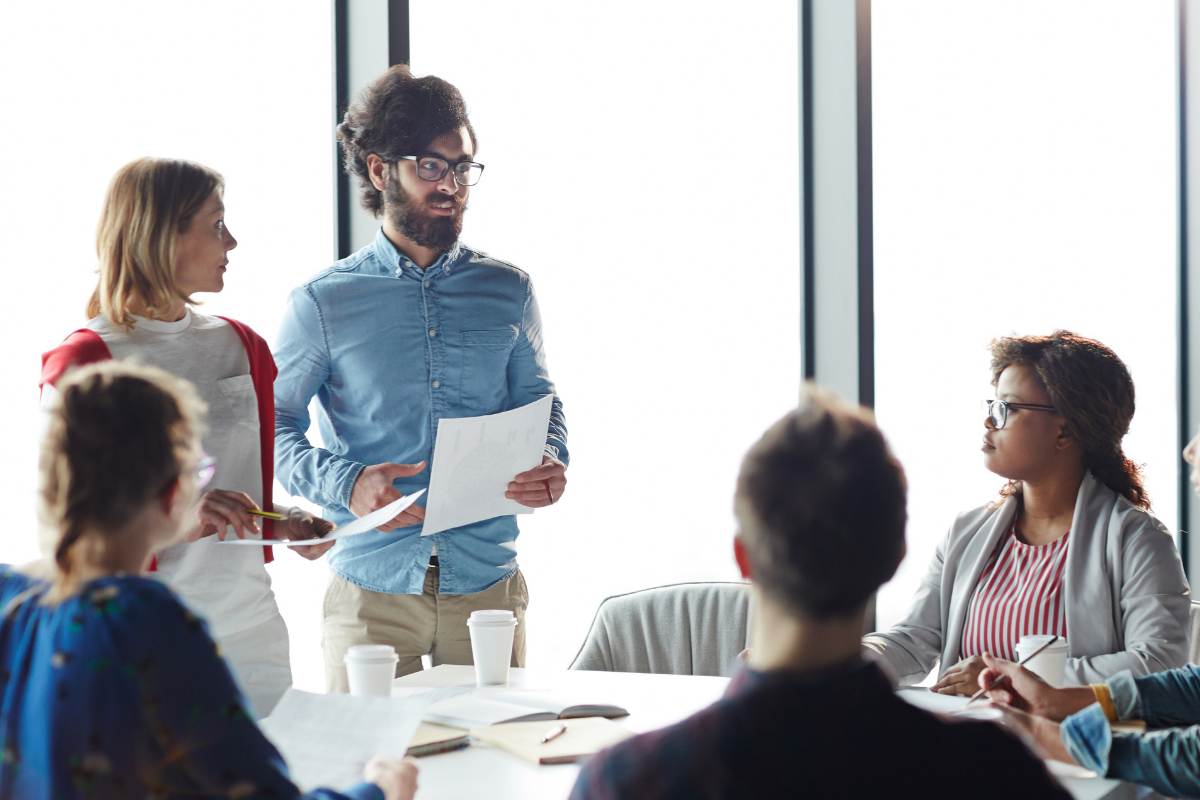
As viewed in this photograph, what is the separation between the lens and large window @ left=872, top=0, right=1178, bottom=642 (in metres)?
3.23

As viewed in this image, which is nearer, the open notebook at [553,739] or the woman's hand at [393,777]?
the woman's hand at [393,777]

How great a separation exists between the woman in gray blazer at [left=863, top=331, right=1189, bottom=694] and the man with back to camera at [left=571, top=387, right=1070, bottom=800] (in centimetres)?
135

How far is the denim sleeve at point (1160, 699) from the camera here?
1.59 metres

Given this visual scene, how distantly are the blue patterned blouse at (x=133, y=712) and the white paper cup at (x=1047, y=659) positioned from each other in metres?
1.24

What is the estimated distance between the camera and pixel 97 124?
237cm

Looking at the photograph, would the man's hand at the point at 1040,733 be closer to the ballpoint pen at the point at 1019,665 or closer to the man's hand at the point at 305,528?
the ballpoint pen at the point at 1019,665

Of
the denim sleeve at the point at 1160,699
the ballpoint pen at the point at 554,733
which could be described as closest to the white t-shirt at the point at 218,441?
the ballpoint pen at the point at 554,733

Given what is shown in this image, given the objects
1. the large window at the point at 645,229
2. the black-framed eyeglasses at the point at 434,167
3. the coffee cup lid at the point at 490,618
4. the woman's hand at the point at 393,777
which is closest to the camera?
the woman's hand at the point at 393,777

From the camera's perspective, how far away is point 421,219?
2326 millimetres

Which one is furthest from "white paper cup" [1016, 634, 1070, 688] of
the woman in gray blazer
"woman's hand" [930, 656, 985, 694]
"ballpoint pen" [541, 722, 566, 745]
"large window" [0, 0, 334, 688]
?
"large window" [0, 0, 334, 688]

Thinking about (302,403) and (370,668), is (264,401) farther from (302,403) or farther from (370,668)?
(370,668)

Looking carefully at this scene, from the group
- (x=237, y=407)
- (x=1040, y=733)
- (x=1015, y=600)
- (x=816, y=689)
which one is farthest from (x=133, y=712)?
(x=1015, y=600)

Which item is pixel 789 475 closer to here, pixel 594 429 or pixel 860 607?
pixel 860 607

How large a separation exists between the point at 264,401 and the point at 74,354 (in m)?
0.41
